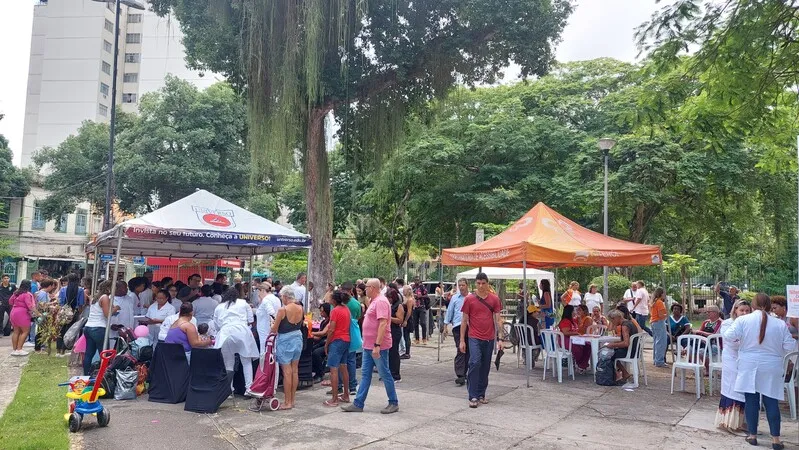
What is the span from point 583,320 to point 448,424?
489cm

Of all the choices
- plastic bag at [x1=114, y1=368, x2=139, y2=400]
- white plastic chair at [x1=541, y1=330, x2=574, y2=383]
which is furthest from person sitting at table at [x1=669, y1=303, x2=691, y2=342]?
plastic bag at [x1=114, y1=368, x2=139, y2=400]

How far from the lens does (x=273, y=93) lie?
46.7 ft

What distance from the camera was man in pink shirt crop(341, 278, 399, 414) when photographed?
7.24 m

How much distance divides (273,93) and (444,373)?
307 inches

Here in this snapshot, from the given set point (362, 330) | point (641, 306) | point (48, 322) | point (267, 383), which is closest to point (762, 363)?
point (362, 330)

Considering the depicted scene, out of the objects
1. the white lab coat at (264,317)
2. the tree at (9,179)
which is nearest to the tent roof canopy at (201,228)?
the white lab coat at (264,317)

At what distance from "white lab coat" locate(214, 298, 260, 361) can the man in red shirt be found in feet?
9.74

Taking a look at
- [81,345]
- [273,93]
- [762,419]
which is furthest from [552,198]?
[81,345]

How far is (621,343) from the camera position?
9.54 m

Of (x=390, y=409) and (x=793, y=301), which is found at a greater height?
(x=793, y=301)

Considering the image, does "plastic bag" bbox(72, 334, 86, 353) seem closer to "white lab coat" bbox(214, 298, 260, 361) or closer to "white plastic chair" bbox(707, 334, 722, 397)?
"white lab coat" bbox(214, 298, 260, 361)

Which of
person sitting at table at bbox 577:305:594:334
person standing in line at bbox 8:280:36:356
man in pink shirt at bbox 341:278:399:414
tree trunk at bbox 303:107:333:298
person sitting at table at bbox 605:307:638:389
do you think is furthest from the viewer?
tree trunk at bbox 303:107:333:298

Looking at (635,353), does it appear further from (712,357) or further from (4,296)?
(4,296)

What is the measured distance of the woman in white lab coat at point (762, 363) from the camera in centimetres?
609
